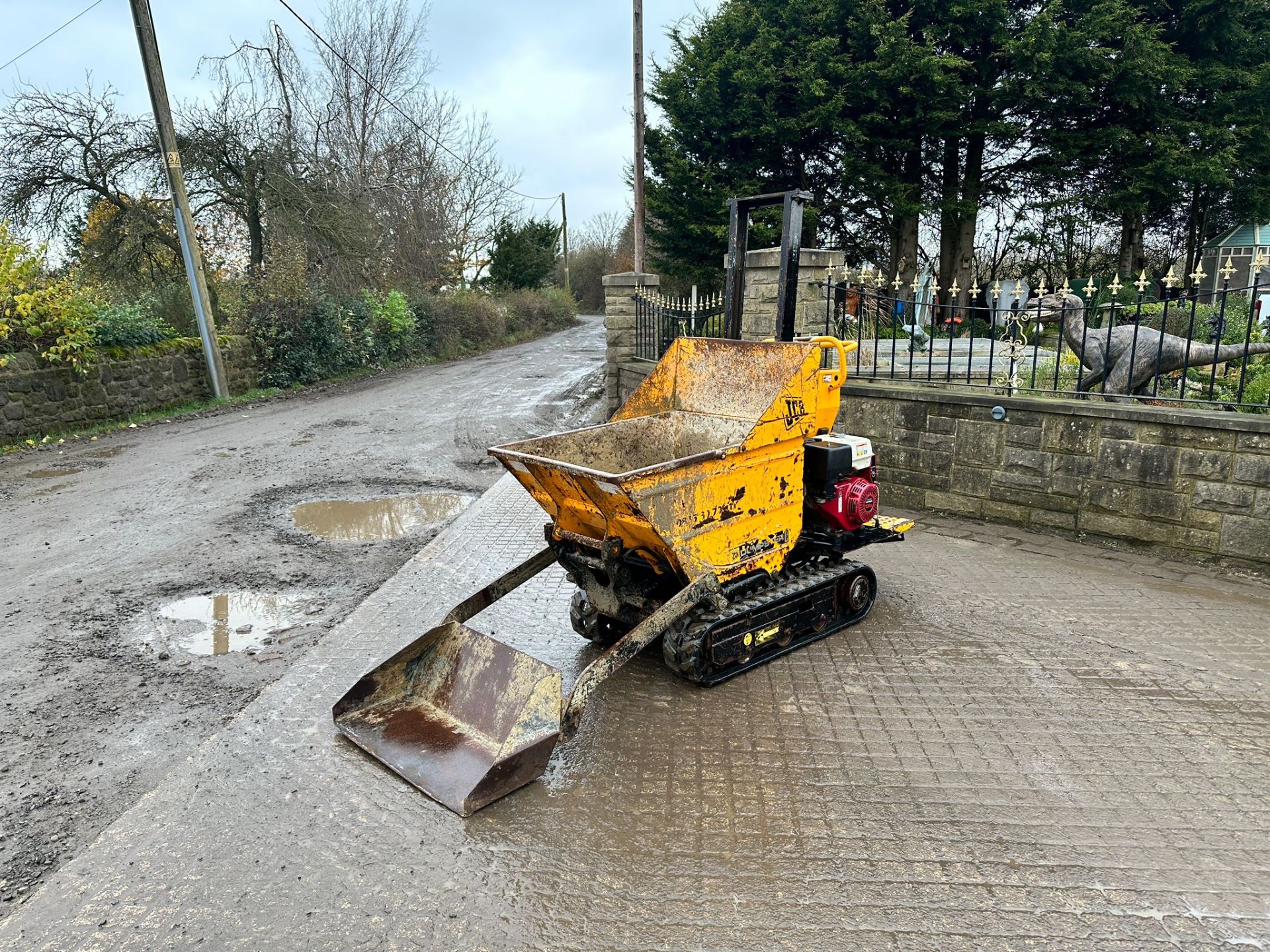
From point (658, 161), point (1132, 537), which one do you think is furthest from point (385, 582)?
point (658, 161)

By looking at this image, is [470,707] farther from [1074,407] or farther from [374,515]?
[1074,407]

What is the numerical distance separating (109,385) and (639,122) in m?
12.1

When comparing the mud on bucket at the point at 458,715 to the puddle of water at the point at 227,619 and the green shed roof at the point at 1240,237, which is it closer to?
the puddle of water at the point at 227,619

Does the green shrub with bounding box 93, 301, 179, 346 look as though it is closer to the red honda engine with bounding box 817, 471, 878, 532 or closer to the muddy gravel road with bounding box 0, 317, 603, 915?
the muddy gravel road with bounding box 0, 317, 603, 915

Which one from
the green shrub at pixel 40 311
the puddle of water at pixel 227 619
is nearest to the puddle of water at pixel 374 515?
the puddle of water at pixel 227 619

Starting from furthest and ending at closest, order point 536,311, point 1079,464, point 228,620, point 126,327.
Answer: point 536,311, point 126,327, point 1079,464, point 228,620

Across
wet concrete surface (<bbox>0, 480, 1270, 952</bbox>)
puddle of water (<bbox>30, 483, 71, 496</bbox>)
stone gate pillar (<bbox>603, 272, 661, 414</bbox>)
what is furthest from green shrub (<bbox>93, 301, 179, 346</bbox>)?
wet concrete surface (<bbox>0, 480, 1270, 952</bbox>)

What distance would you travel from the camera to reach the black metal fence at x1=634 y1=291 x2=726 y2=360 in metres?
9.98

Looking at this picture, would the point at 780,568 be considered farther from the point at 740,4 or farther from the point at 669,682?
the point at 740,4

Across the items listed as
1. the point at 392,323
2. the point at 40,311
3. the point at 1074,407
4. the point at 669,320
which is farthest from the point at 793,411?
the point at 392,323

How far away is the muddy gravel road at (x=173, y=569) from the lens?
3.73 m

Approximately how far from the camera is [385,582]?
585 centimetres

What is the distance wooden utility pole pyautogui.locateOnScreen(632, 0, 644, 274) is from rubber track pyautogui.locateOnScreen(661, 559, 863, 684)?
14.4 meters

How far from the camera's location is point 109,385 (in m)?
12.3
